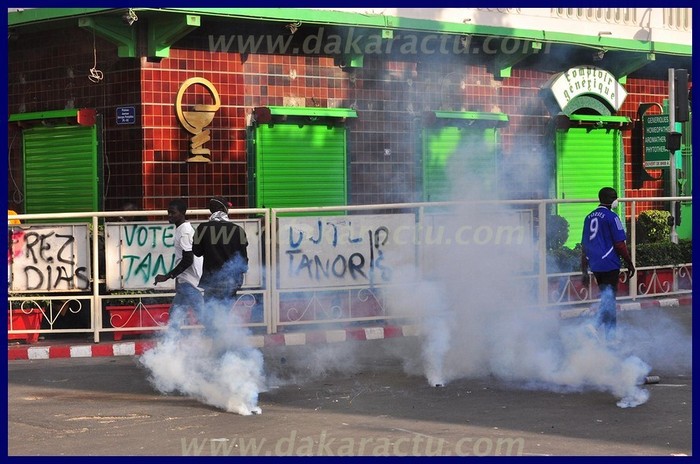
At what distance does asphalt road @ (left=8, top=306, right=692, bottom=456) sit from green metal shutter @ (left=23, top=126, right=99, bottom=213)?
5.63m

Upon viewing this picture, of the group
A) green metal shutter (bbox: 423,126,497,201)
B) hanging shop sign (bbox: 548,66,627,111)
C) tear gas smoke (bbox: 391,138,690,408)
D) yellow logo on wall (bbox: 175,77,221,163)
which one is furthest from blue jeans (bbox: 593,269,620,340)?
hanging shop sign (bbox: 548,66,627,111)

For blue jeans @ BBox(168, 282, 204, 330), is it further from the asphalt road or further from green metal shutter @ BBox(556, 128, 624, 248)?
green metal shutter @ BBox(556, 128, 624, 248)

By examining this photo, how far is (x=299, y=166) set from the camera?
18.2m

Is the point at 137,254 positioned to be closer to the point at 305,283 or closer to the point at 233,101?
the point at 305,283

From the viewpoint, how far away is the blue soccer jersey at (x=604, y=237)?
37.4 feet

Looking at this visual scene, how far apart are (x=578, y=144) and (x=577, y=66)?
139 cm

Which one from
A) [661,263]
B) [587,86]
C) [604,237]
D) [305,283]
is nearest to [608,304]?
[604,237]

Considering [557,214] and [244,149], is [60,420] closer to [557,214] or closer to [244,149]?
[244,149]

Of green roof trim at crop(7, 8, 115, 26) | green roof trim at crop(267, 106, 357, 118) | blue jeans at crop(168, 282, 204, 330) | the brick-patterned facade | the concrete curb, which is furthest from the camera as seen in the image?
green roof trim at crop(267, 106, 357, 118)

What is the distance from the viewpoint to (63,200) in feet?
58.2

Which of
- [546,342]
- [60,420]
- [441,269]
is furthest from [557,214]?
[60,420]

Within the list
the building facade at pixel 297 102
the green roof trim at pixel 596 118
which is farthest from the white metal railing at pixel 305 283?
the green roof trim at pixel 596 118

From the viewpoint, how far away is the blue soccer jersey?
11.4 metres

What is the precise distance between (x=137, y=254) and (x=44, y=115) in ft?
13.4
